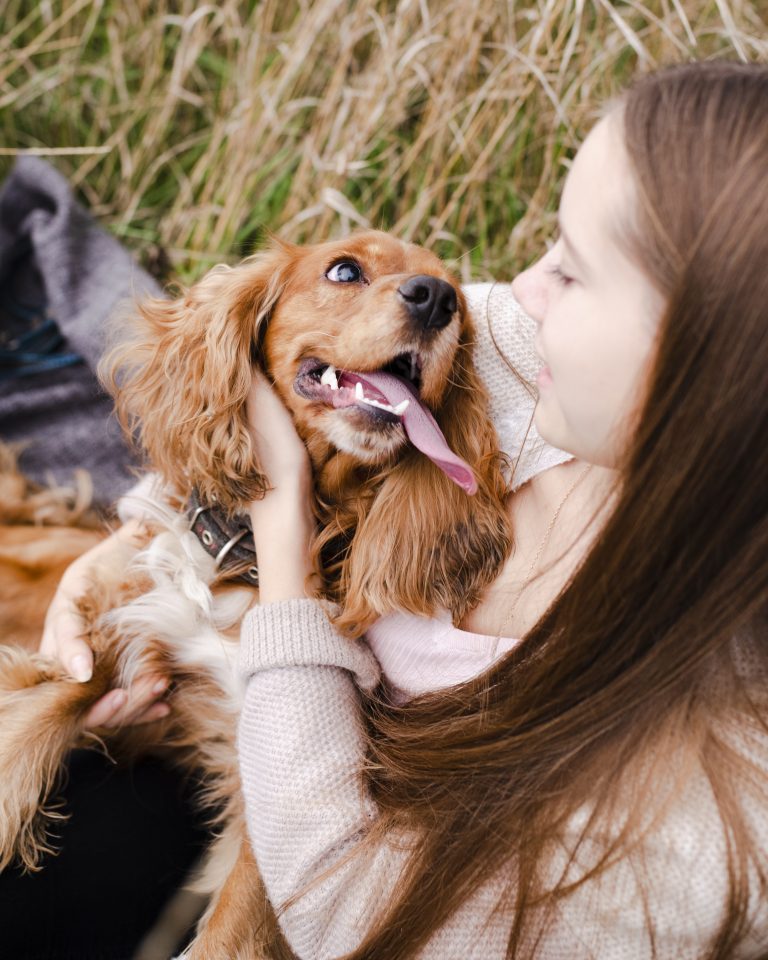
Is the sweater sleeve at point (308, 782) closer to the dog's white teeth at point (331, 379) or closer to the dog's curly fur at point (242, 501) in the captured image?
the dog's curly fur at point (242, 501)

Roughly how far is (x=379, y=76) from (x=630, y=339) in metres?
1.89

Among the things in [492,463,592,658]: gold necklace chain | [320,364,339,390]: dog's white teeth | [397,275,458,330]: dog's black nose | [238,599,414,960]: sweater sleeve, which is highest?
[397,275,458,330]: dog's black nose

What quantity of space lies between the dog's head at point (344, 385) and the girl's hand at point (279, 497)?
0.09 feet

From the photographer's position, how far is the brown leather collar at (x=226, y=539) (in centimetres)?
185

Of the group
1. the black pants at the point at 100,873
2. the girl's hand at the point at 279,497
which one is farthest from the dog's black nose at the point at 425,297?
the black pants at the point at 100,873

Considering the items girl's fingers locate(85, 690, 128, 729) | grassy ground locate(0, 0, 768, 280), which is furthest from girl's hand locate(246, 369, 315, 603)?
grassy ground locate(0, 0, 768, 280)

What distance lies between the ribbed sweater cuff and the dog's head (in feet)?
0.29

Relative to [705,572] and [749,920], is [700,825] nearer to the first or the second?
[749,920]

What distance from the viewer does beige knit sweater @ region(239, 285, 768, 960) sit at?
1248mm

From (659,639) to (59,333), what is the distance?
226 centimetres

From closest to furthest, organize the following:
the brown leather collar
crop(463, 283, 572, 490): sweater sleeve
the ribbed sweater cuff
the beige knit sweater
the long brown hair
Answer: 1. the long brown hair
2. the beige knit sweater
3. the ribbed sweater cuff
4. crop(463, 283, 572, 490): sweater sleeve
5. the brown leather collar

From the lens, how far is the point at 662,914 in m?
1.26

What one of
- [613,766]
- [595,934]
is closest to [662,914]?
[595,934]

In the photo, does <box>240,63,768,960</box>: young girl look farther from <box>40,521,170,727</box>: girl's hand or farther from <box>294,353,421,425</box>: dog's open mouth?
<box>40,521,170,727</box>: girl's hand
